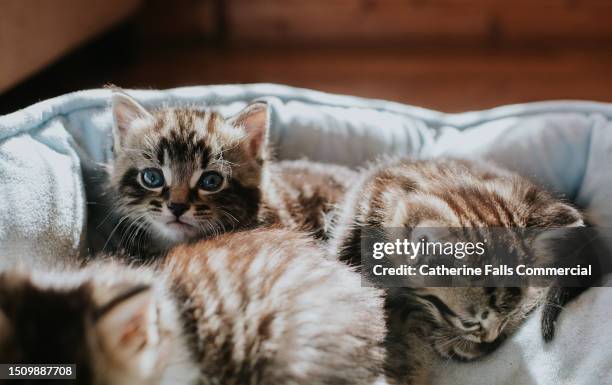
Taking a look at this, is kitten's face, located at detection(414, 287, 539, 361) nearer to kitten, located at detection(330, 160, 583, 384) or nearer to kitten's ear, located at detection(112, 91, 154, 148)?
kitten, located at detection(330, 160, 583, 384)

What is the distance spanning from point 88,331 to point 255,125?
0.64 m

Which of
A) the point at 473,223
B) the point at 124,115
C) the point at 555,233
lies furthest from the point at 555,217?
the point at 124,115

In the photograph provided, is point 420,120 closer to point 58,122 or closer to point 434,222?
point 434,222

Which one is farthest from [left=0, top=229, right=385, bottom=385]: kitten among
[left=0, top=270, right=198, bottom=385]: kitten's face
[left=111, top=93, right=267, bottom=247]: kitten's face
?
[left=111, top=93, right=267, bottom=247]: kitten's face

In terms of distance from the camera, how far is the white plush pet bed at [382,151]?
1132 mm

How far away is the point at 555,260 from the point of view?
1.13 meters

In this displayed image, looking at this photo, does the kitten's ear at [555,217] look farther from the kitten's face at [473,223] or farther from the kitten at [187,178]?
the kitten at [187,178]

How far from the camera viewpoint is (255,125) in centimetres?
132

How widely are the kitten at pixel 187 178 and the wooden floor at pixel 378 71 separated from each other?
1.04m

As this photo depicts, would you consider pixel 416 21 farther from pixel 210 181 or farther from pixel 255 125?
pixel 210 181

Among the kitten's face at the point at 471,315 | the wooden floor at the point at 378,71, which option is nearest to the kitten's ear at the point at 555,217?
the kitten's face at the point at 471,315

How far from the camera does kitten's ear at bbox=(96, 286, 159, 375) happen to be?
79 cm

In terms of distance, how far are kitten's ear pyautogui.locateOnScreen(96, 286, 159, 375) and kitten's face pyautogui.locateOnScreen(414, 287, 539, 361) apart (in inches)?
19.6

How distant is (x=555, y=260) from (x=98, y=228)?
937mm
